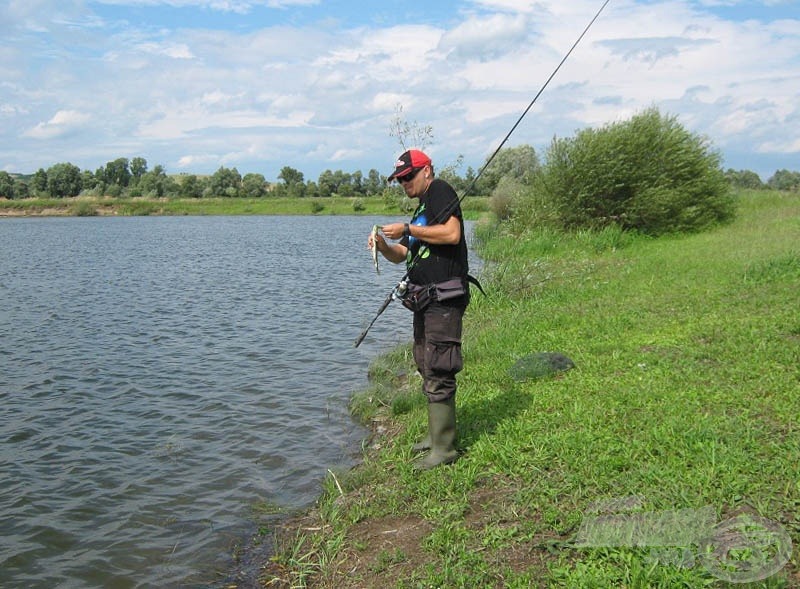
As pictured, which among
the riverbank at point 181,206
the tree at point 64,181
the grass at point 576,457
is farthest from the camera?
the tree at point 64,181

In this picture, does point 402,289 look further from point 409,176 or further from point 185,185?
point 185,185

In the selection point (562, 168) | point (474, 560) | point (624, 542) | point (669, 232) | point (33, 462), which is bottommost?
point (33, 462)

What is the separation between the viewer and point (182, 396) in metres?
9.83

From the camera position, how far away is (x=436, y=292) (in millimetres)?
5215

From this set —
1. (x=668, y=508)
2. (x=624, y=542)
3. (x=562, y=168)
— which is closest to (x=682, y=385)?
(x=668, y=508)

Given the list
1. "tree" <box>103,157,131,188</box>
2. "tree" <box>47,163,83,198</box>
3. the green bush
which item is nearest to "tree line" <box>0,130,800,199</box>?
"tree" <box>47,163,83,198</box>

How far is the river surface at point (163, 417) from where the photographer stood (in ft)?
18.9

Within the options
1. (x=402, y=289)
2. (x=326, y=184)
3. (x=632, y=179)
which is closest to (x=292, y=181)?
(x=326, y=184)

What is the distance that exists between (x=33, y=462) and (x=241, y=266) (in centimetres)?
2031

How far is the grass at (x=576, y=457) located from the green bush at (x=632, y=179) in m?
13.1

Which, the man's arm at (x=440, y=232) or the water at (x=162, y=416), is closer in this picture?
the man's arm at (x=440, y=232)

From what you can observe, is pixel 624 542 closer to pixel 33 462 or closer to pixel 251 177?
pixel 33 462

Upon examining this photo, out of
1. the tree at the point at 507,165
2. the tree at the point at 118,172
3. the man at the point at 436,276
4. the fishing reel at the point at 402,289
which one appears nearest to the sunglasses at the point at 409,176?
the man at the point at 436,276

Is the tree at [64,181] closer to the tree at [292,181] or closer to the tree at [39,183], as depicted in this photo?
the tree at [39,183]
